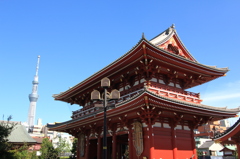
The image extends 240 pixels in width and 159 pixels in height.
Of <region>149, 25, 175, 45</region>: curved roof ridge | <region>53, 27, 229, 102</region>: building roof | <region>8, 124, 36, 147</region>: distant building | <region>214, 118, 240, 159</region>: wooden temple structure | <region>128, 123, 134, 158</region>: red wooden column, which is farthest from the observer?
<region>8, 124, 36, 147</region>: distant building

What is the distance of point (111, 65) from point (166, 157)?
32.0 ft

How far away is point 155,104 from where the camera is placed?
1648 centimetres

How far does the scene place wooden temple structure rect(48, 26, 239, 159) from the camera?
17359 millimetres

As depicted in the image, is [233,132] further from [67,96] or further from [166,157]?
[67,96]

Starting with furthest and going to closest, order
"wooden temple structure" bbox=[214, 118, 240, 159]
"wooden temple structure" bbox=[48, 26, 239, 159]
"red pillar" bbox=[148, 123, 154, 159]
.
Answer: "wooden temple structure" bbox=[214, 118, 240, 159]
"wooden temple structure" bbox=[48, 26, 239, 159]
"red pillar" bbox=[148, 123, 154, 159]

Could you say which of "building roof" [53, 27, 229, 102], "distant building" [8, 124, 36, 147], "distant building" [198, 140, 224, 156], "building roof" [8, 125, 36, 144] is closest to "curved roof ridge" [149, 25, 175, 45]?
"building roof" [53, 27, 229, 102]

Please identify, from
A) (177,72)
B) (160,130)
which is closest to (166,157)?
(160,130)

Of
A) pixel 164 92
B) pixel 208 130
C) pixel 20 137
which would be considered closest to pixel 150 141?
pixel 164 92

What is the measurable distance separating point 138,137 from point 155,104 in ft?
12.1

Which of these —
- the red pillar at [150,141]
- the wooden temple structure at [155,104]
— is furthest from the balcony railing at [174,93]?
the red pillar at [150,141]

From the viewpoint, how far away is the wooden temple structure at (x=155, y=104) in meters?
17.4

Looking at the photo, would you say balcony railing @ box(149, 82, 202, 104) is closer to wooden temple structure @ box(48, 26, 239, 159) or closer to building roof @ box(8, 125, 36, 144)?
wooden temple structure @ box(48, 26, 239, 159)

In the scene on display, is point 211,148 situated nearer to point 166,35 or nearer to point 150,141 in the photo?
point 166,35

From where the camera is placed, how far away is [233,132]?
58.6 ft
